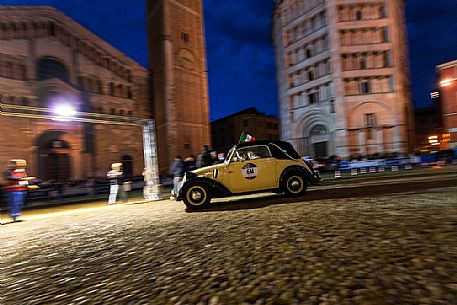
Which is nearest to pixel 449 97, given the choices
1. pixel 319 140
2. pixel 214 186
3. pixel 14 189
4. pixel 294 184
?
pixel 319 140

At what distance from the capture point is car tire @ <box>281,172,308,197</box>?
8.60 meters

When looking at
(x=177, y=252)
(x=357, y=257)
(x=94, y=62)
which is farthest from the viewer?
(x=94, y=62)

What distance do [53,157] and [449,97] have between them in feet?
149

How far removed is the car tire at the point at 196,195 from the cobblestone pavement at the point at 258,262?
7.25ft

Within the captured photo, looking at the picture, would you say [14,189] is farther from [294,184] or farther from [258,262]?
[258,262]

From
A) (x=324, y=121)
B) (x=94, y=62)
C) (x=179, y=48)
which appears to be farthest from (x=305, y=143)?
(x=94, y=62)

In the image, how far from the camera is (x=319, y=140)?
34.9m

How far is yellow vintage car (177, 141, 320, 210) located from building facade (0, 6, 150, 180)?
20.5 meters

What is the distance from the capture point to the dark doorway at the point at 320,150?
113 ft

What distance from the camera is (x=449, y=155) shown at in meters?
25.1

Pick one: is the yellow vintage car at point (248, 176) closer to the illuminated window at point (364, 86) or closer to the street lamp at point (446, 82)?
the illuminated window at point (364, 86)

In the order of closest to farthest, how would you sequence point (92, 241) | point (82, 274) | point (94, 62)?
1. point (82, 274)
2. point (92, 241)
3. point (94, 62)

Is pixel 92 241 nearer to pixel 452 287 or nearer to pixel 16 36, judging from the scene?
pixel 452 287

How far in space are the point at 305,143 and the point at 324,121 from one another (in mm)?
3823
